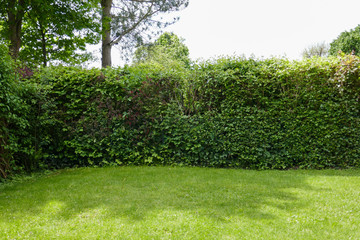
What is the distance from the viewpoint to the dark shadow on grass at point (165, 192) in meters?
4.11

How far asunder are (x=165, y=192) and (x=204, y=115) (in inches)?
130

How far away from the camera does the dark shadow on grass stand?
13.5 feet

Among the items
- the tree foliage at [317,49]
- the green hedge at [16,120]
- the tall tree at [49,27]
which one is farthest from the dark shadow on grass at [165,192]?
the tree foliage at [317,49]

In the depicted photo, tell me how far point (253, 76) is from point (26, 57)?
46.2 feet

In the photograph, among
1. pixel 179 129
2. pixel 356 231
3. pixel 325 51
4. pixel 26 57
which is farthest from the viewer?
pixel 325 51

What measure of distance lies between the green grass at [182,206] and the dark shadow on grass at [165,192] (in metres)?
0.02

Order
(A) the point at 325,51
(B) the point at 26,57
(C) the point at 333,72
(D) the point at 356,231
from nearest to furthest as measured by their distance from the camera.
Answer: (D) the point at 356,231, (C) the point at 333,72, (B) the point at 26,57, (A) the point at 325,51

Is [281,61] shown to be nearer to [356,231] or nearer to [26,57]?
[356,231]

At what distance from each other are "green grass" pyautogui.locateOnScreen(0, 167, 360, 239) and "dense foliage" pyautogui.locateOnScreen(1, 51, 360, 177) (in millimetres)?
1184

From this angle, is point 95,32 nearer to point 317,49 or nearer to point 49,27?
point 49,27

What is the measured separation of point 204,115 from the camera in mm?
7781

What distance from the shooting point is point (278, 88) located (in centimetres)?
760

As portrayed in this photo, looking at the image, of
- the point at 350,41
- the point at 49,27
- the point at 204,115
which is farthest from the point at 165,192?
the point at 350,41

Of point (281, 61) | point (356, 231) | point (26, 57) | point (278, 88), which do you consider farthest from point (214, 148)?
point (26, 57)
